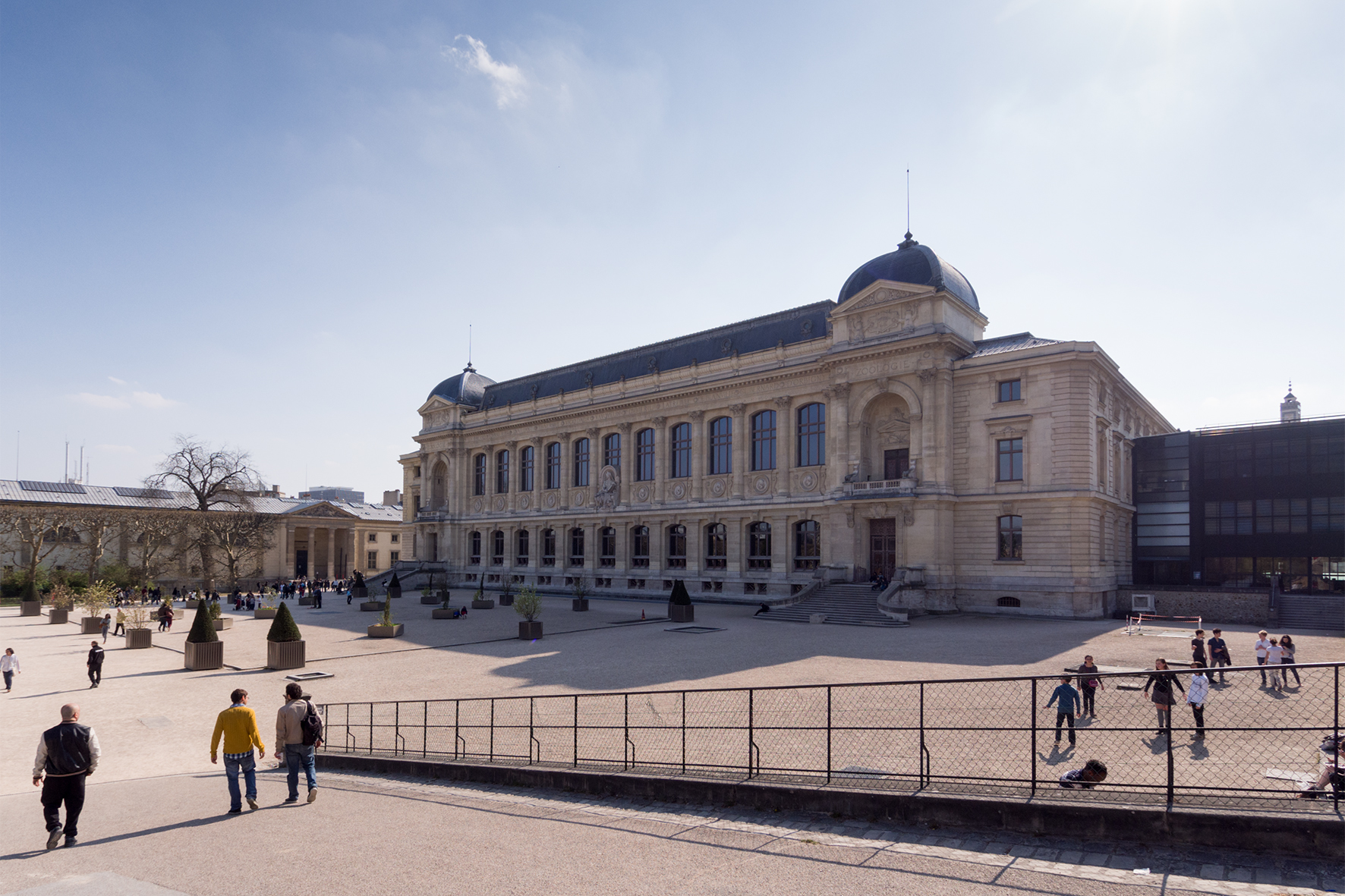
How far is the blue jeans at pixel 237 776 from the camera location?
1036cm

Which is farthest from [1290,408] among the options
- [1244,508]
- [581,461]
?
[581,461]

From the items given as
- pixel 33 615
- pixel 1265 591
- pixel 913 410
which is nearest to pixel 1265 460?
pixel 1265 591

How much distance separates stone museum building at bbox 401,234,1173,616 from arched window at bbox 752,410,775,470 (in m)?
0.16

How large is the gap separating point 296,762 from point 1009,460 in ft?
119

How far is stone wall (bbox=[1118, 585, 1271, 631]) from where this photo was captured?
36.1m

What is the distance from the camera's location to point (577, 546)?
62.8 meters

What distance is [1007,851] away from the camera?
7.93 meters

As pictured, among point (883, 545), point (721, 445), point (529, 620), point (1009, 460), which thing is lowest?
point (529, 620)

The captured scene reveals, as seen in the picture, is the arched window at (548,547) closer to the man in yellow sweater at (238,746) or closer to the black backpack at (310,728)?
the black backpack at (310,728)

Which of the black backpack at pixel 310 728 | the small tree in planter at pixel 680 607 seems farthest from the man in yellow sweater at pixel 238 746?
the small tree in planter at pixel 680 607

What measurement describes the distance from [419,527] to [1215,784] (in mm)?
73795

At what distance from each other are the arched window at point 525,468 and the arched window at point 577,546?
705 cm

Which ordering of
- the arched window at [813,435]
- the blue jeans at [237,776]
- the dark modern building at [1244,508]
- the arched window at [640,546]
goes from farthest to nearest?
the arched window at [640,546] < the arched window at [813,435] < the dark modern building at [1244,508] < the blue jeans at [237,776]

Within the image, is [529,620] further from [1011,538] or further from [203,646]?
[1011,538]
